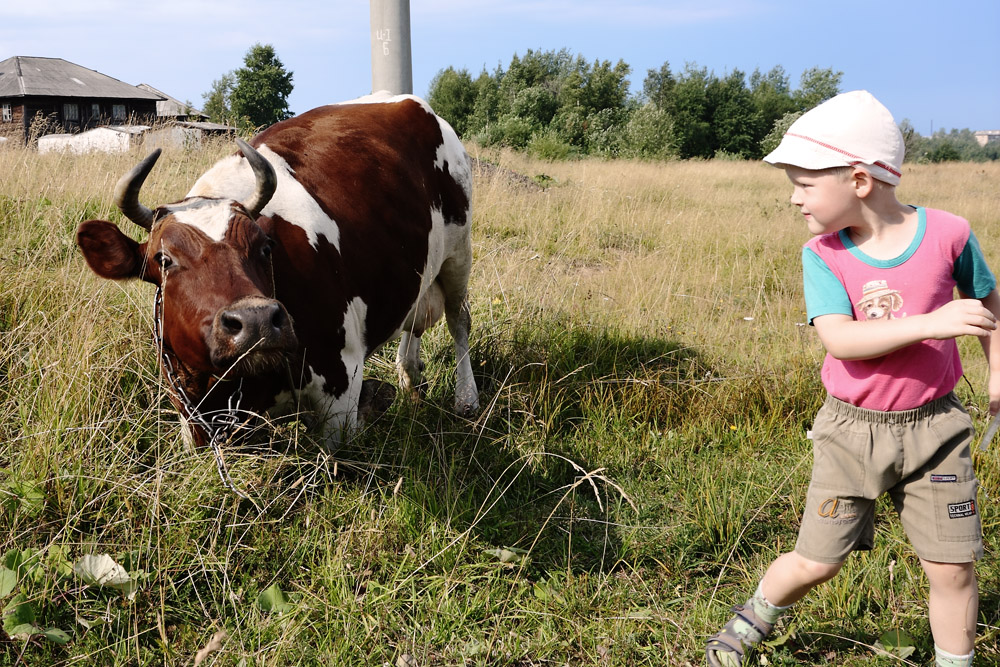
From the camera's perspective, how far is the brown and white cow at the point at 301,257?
2.75m

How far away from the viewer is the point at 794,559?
7.56 feet

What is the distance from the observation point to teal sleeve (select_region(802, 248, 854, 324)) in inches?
84.4

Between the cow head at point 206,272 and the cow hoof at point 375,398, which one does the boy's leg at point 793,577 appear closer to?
the cow head at point 206,272

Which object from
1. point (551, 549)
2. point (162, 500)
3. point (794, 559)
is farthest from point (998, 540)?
point (162, 500)

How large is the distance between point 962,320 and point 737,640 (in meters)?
1.21

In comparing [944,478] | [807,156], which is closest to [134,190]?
[807,156]

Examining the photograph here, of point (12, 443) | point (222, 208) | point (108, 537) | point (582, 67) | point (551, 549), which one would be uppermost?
point (582, 67)

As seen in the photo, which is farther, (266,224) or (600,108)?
(600,108)

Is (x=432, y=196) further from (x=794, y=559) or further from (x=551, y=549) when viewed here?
(x=794, y=559)

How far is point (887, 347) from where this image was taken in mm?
2004

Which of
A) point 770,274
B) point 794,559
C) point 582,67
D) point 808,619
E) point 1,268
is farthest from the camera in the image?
point 582,67

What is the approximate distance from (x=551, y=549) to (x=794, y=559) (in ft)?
3.54

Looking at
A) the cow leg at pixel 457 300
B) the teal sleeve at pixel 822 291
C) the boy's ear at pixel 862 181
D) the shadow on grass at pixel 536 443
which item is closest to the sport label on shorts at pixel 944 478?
the teal sleeve at pixel 822 291

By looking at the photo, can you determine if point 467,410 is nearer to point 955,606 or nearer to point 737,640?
point 737,640
